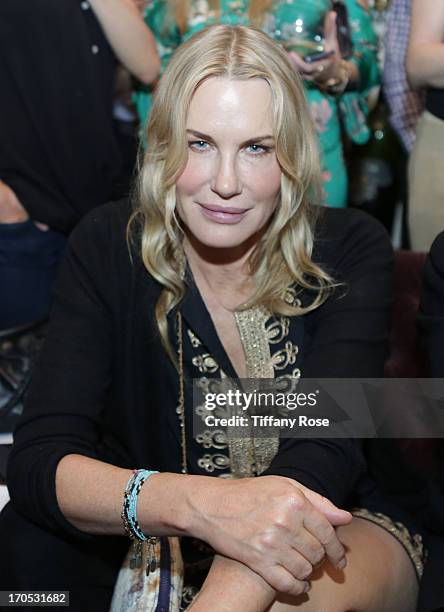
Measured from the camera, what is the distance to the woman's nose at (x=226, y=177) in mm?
1639

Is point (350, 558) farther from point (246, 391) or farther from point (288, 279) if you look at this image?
point (288, 279)

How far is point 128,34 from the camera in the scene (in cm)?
240

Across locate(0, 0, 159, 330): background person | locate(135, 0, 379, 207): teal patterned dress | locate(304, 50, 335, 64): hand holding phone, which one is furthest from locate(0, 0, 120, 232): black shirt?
locate(304, 50, 335, 64): hand holding phone

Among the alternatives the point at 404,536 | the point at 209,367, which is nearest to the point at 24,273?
the point at 209,367

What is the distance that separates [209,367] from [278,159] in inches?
16.3

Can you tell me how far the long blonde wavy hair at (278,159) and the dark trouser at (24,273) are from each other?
0.65m

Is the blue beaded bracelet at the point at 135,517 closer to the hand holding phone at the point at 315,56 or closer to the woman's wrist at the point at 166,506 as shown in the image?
the woman's wrist at the point at 166,506

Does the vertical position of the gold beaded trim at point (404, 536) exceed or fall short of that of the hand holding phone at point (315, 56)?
it falls short

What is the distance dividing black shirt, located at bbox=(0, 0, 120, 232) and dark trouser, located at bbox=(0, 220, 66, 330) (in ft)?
0.21

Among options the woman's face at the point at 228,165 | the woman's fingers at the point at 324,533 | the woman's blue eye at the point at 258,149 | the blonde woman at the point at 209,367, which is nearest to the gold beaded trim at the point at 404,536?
the blonde woman at the point at 209,367

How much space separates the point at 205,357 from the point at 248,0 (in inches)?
41.9

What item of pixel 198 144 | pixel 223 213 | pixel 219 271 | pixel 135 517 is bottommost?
pixel 135 517

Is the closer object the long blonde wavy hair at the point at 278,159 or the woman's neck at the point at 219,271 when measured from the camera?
the long blonde wavy hair at the point at 278,159

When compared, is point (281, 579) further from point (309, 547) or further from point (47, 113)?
point (47, 113)
